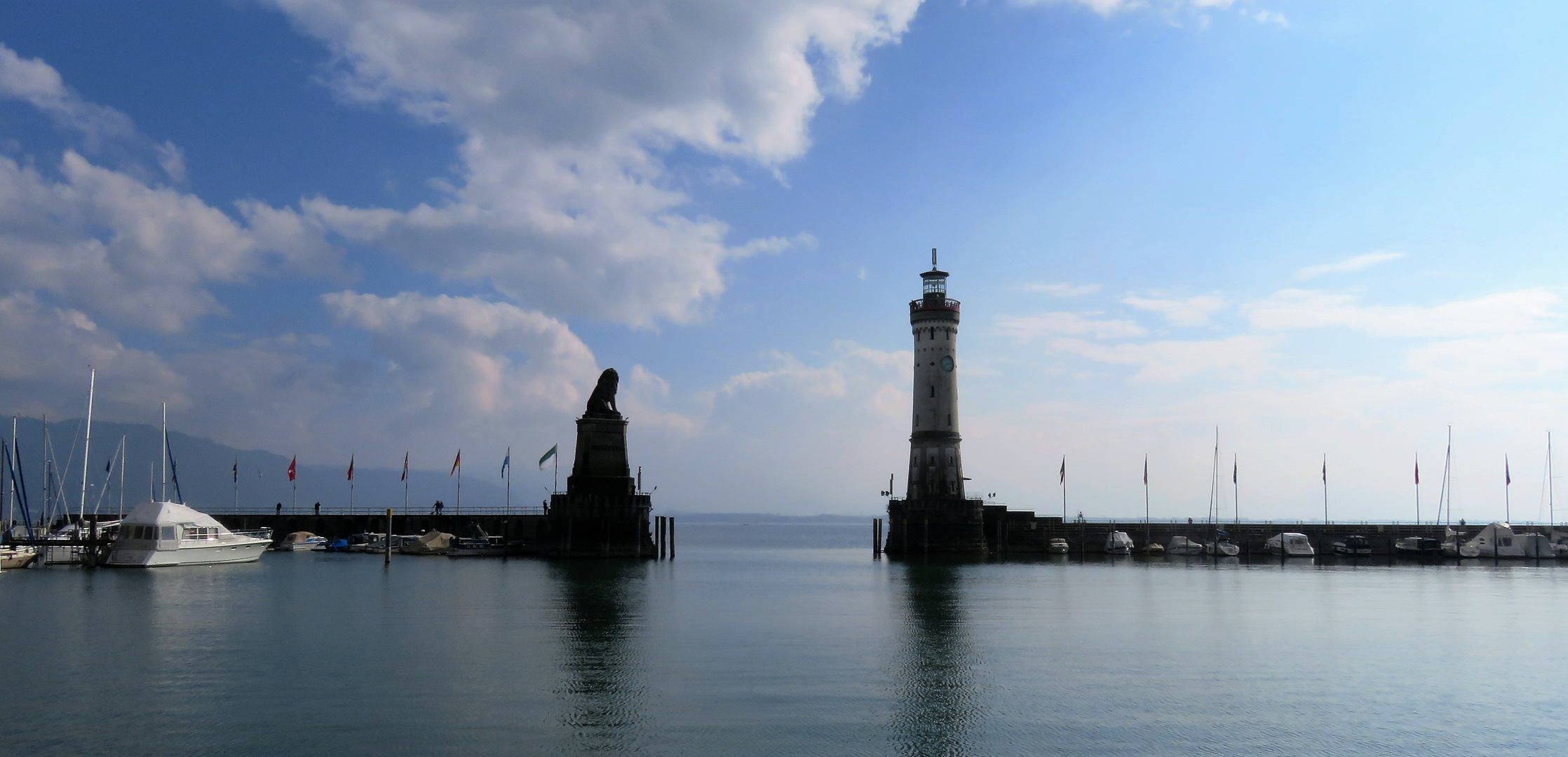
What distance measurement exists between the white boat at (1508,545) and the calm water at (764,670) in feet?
131

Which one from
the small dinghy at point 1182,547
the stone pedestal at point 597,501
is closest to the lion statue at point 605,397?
the stone pedestal at point 597,501

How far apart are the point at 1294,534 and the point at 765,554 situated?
191 feet

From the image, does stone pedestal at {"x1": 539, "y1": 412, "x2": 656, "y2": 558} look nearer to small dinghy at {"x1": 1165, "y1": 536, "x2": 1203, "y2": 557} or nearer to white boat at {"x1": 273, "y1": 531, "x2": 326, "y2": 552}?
white boat at {"x1": 273, "y1": 531, "x2": 326, "y2": 552}

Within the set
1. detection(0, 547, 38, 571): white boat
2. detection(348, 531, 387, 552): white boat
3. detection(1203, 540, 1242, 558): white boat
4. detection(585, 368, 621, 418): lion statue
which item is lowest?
detection(1203, 540, 1242, 558): white boat

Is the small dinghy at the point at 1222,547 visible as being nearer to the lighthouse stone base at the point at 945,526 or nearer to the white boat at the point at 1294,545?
the white boat at the point at 1294,545

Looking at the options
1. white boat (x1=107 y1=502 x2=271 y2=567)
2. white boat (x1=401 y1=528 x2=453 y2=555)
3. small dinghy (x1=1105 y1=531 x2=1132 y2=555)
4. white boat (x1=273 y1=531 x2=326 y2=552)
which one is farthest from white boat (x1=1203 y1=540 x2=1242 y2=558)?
white boat (x1=107 y1=502 x2=271 y2=567)

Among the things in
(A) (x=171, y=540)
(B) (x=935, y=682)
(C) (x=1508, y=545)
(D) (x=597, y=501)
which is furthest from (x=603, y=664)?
(C) (x=1508, y=545)

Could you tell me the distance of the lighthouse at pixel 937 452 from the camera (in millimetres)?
86000

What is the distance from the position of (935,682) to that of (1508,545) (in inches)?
3628

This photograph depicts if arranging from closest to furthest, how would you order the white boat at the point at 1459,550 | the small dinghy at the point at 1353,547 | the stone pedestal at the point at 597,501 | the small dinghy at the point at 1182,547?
1. the stone pedestal at the point at 597,501
2. the white boat at the point at 1459,550
3. the small dinghy at the point at 1182,547
4. the small dinghy at the point at 1353,547

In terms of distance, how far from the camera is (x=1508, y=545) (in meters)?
95.8

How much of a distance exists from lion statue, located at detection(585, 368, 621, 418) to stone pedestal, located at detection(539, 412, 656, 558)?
0.25 meters

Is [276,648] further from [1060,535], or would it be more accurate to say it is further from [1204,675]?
[1060,535]

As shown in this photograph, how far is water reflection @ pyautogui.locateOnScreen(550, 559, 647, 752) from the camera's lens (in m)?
24.2
